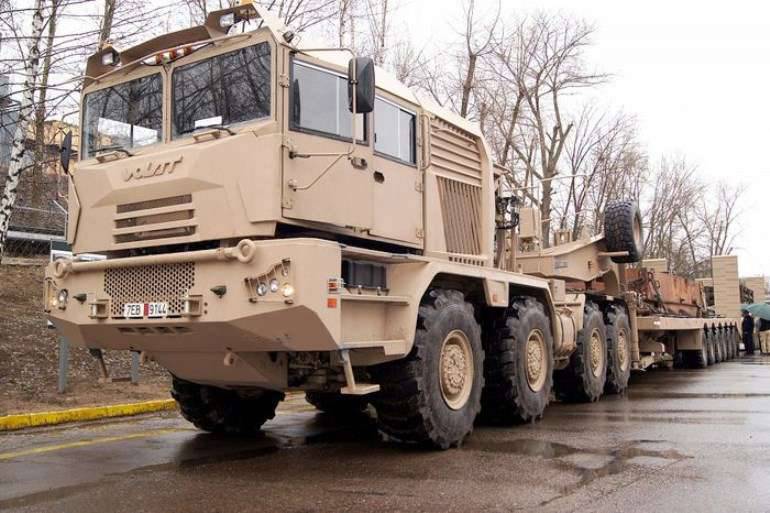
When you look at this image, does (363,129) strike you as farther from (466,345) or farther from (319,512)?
(319,512)

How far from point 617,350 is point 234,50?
28.5 ft

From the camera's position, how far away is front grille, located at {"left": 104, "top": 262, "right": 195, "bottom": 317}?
20.1 ft

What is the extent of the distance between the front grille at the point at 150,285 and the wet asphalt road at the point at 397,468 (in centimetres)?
143

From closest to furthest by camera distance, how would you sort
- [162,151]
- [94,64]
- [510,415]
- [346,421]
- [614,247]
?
[162,151], [94,64], [510,415], [346,421], [614,247]

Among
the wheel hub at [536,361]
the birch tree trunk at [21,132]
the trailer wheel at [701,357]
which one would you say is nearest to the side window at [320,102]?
the wheel hub at [536,361]

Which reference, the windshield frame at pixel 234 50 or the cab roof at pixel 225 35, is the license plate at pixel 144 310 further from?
the cab roof at pixel 225 35

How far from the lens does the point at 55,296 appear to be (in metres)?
6.93

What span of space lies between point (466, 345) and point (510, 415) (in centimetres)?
161

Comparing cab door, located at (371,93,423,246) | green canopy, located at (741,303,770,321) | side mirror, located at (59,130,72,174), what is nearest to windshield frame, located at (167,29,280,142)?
cab door, located at (371,93,423,246)

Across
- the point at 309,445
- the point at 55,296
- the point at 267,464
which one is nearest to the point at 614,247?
the point at 309,445

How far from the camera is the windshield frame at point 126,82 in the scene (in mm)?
6820

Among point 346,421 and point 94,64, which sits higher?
point 94,64

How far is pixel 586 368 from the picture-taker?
439 inches

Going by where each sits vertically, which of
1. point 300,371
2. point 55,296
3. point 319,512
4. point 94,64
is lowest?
point 319,512
